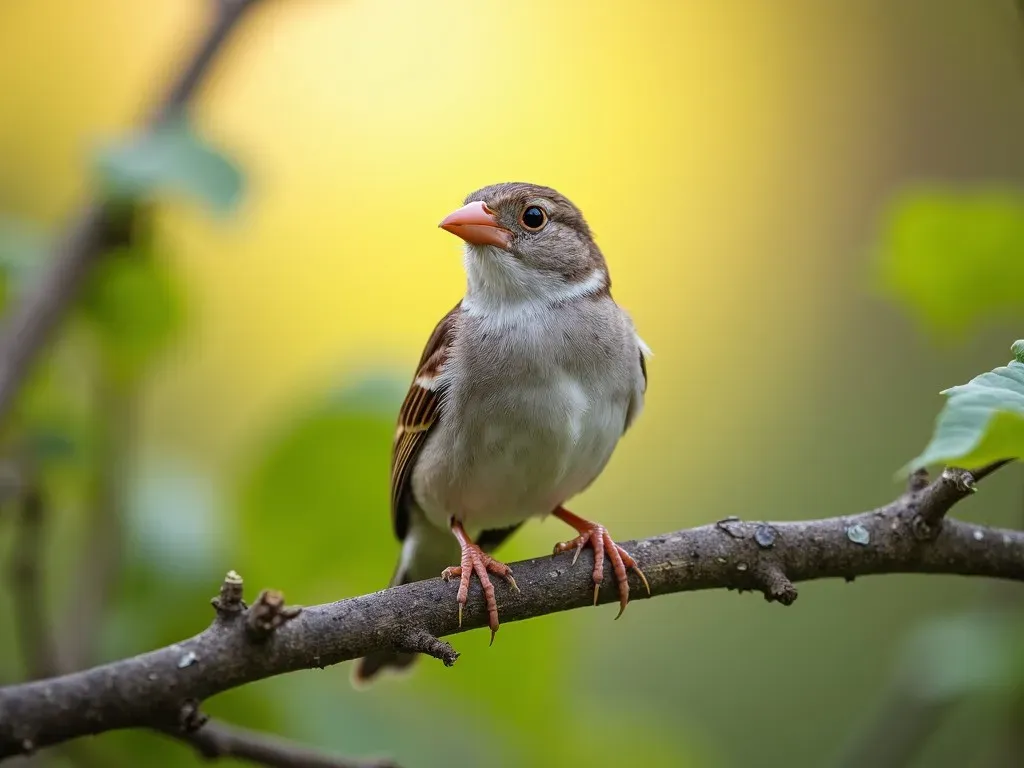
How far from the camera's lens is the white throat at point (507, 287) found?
13.8 ft

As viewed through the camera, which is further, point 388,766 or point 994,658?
point 994,658

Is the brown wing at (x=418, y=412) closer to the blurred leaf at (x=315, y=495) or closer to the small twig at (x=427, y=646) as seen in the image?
the blurred leaf at (x=315, y=495)

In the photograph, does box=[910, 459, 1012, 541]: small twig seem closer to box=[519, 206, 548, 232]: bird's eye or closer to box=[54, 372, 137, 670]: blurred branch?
box=[519, 206, 548, 232]: bird's eye

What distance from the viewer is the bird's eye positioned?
14.3 ft

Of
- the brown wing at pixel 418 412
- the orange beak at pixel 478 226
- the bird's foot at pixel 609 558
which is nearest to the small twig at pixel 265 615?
the bird's foot at pixel 609 558

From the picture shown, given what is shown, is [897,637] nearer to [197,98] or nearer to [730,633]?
[730,633]

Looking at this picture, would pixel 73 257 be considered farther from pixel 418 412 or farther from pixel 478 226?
pixel 478 226

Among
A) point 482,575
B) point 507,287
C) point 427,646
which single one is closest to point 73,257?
point 507,287

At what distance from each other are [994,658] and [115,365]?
3.15 metres

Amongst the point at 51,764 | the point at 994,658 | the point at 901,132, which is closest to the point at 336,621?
the point at 51,764

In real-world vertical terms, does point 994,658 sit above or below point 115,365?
below

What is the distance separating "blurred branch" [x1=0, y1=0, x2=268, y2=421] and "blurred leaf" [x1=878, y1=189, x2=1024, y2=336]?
2501 millimetres

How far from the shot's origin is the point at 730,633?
7.64 m

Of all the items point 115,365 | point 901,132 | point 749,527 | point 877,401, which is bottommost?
point 877,401
